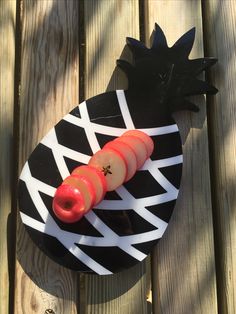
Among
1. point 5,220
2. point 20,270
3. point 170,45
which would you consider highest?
point 170,45

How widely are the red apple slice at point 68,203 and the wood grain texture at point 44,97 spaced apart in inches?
4.6

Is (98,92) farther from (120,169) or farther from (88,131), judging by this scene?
(120,169)

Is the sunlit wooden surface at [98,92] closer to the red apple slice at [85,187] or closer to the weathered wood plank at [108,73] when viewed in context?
the weathered wood plank at [108,73]

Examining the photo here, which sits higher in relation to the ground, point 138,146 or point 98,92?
point 98,92

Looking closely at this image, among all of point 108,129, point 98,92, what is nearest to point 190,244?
point 108,129

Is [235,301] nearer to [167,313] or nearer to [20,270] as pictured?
[167,313]

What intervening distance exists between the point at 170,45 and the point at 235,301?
0.67 metres

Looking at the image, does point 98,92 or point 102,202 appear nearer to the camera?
point 102,202

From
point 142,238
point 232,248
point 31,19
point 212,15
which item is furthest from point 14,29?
point 232,248

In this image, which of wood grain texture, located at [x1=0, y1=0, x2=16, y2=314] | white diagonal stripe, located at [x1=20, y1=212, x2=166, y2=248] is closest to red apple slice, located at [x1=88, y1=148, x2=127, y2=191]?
white diagonal stripe, located at [x1=20, y1=212, x2=166, y2=248]

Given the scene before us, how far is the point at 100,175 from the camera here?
1202 millimetres

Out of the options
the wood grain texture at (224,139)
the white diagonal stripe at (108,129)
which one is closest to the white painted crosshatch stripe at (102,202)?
the white diagonal stripe at (108,129)

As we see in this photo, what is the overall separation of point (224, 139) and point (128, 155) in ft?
0.93

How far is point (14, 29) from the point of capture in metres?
1.38
